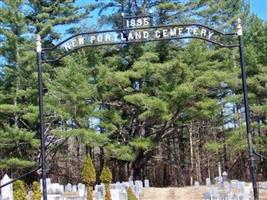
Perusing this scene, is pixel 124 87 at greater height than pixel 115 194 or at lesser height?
greater

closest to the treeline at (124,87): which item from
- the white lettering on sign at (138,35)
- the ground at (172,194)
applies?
the ground at (172,194)

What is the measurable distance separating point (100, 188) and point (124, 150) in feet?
22.3

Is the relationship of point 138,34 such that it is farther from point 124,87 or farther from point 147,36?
point 124,87

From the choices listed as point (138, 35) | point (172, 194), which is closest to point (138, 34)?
point (138, 35)

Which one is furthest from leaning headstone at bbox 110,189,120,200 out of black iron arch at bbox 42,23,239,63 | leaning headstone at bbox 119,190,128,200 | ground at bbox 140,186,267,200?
black iron arch at bbox 42,23,239,63

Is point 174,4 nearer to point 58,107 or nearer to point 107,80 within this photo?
point 107,80

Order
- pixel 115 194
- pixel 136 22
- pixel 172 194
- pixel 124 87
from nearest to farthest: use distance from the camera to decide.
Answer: pixel 136 22, pixel 115 194, pixel 172 194, pixel 124 87

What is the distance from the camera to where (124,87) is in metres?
26.5

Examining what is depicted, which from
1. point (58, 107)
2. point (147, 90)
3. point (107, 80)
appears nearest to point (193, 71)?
point (147, 90)

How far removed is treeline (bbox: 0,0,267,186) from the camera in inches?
999

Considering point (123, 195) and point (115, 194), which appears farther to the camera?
point (115, 194)

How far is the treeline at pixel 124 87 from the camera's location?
2538 cm

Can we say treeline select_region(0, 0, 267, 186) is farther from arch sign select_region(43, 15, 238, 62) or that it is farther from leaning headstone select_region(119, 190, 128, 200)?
arch sign select_region(43, 15, 238, 62)

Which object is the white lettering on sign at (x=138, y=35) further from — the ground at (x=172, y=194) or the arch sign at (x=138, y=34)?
the ground at (x=172, y=194)
